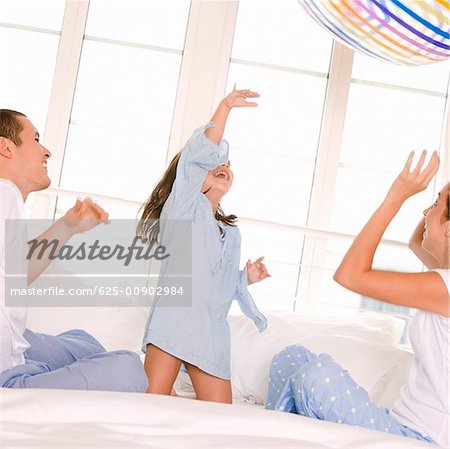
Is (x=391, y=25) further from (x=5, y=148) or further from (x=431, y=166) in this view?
(x=5, y=148)

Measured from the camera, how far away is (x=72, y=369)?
4.93 ft

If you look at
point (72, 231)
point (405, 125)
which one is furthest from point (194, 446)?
point (405, 125)

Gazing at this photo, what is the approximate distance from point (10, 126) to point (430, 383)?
101 centimetres

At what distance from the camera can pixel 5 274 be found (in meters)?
1.51

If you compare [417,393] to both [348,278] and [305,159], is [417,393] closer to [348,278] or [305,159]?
[348,278]

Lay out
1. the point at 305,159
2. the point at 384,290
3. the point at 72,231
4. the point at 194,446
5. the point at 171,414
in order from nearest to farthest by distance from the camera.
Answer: the point at 194,446 → the point at 171,414 → the point at 384,290 → the point at 72,231 → the point at 305,159

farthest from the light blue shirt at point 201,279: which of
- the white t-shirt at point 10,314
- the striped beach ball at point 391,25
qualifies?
the striped beach ball at point 391,25

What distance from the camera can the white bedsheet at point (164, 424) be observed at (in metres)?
1.04

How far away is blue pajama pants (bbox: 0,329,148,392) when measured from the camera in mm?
1455

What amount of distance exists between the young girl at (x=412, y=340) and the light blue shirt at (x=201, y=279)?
33 centimetres

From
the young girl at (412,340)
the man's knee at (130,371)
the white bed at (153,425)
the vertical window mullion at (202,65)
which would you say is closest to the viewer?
the white bed at (153,425)

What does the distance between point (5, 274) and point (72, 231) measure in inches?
8.1

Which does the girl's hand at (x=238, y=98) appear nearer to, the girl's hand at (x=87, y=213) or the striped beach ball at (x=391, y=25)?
the striped beach ball at (x=391, y=25)

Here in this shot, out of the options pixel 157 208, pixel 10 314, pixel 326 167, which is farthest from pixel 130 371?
pixel 326 167
